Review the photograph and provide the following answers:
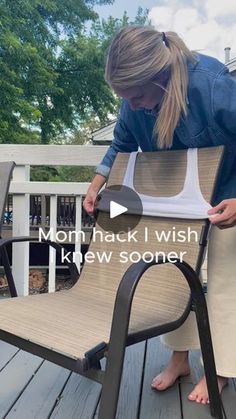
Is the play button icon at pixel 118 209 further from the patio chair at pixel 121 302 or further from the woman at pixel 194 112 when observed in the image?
the woman at pixel 194 112

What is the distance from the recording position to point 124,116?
6.39ft

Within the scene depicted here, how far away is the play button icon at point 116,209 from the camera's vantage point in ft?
6.42

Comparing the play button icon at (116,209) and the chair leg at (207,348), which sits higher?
the play button icon at (116,209)

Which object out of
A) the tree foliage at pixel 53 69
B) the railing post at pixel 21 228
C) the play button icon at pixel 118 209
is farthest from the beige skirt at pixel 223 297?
the tree foliage at pixel 53 69

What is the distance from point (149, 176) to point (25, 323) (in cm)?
88

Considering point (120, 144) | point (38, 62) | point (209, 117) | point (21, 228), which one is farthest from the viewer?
point (38, 62)

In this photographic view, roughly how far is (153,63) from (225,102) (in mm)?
286

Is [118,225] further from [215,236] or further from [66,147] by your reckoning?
[66,147]

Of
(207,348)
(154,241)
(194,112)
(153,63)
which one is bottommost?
(207,348)

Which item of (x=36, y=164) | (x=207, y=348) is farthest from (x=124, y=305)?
→ (x=36, y=164)

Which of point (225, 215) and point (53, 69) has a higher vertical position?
point (53, 69)

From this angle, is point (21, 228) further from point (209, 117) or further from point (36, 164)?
point (209, 117)

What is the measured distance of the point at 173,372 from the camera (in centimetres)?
188

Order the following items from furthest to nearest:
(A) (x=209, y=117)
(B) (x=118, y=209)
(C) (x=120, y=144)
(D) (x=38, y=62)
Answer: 1. (D) (x=38, y=62)
2. (C) (x=120, y=144)
3. (B) (x=118, y=209)
4. (A) (x=209, y=117)
